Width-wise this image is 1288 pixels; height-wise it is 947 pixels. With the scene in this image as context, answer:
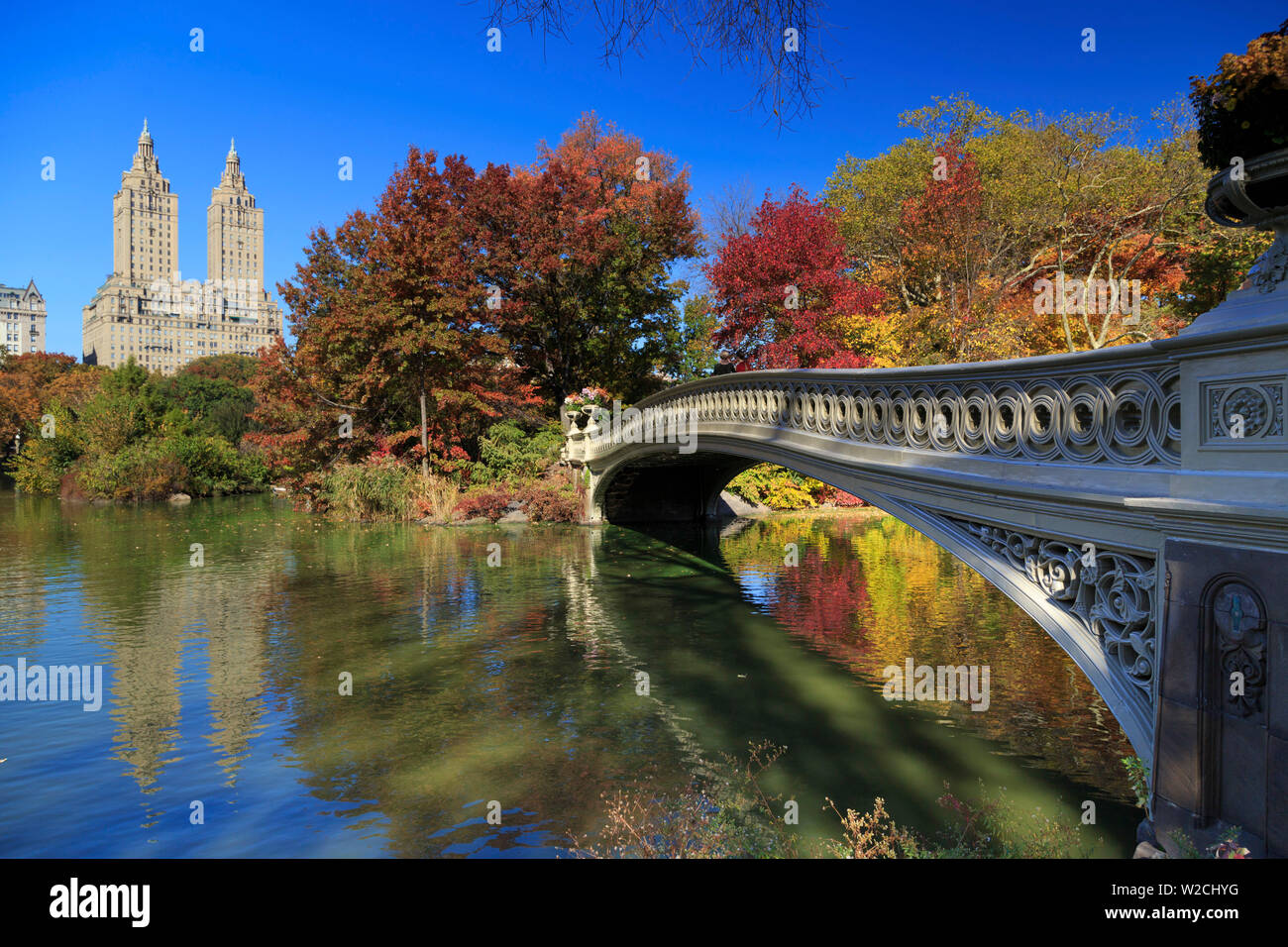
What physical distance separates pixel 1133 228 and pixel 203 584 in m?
25.5

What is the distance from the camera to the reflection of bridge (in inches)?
132

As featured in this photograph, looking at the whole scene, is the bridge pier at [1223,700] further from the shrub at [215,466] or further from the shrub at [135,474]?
the shrub at [215,466]

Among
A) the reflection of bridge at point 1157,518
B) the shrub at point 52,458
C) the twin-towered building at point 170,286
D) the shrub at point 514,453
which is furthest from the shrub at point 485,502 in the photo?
the twin-towered building at point 170,286

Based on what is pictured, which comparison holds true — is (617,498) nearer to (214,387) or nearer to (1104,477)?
(1104,477)

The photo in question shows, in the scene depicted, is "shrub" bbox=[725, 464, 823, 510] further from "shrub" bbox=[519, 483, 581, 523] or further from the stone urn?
the stone urn

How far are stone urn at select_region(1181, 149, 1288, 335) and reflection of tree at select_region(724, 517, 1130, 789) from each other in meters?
3.76

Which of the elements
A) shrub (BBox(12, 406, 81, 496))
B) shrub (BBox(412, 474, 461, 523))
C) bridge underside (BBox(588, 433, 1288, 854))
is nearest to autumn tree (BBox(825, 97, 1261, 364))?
shrub (BBox(412, 474, 461, 523))

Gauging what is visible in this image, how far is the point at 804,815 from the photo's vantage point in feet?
17.3

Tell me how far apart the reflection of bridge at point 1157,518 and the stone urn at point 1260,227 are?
2 centimetres

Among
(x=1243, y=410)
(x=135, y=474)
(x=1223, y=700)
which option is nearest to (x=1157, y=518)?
(x=1243, y=410)

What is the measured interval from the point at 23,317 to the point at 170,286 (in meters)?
37.2

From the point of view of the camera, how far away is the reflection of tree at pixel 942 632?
21.7 feet

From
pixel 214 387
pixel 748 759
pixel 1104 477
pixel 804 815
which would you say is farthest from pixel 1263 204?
pixel 214 387

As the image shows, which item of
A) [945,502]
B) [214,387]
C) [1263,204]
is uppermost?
[214,387]
